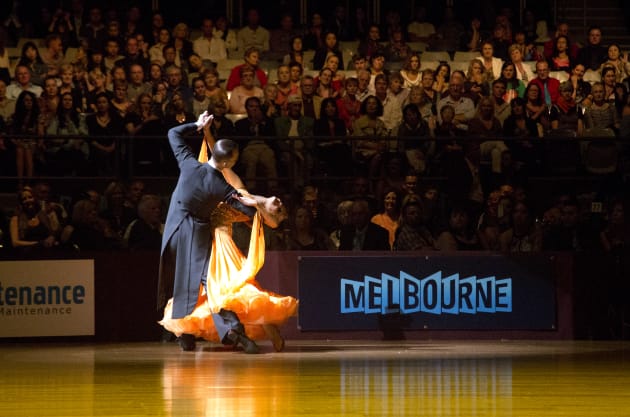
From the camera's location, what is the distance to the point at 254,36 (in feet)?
70.5

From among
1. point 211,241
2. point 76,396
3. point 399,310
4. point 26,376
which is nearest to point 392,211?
point 399,310

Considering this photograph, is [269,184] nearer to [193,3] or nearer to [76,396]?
[76,396]

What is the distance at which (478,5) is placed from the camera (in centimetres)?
2336

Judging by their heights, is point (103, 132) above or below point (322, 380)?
above

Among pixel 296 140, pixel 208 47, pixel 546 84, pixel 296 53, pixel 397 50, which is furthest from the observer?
pixel 397 50

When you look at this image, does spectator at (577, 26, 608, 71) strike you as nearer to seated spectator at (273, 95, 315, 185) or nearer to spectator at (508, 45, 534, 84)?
spectator at (508, 45, 534, 84)

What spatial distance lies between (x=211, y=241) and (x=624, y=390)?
16.7ft

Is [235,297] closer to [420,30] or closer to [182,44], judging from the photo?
[182,44]

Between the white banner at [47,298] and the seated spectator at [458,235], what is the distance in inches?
162

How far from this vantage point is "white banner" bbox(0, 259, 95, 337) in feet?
49.0

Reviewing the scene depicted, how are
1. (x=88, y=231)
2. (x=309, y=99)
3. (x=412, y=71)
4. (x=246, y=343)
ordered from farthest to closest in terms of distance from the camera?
1. (x=412, y=71)
2. (x=309, y=99)
3. (x=88, y=231)
4. (x=246, y=343)

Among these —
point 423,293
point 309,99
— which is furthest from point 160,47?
point 423,293

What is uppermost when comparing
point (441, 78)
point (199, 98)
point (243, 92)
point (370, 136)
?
point (441, 78)

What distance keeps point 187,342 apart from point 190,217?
1313 mm
